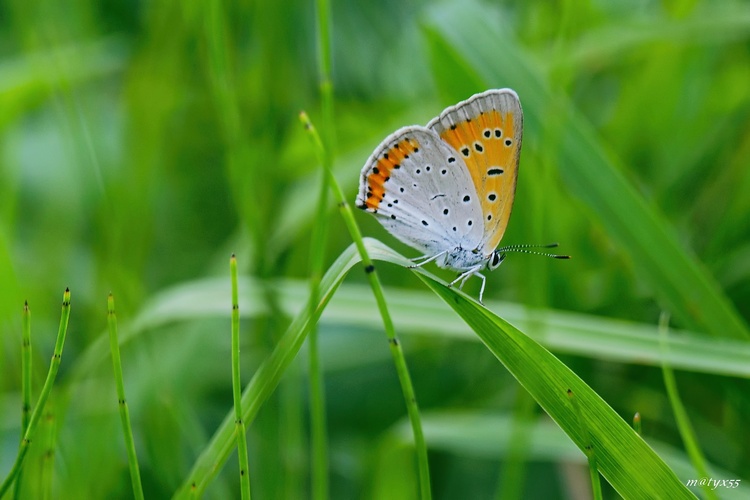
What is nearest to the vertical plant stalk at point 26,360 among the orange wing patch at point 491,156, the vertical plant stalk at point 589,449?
the vertical plant stalk at point 589,449

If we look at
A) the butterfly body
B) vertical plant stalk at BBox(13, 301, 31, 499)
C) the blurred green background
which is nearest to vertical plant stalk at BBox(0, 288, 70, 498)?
vertical plant stalk at BBox(13, 301, 31, 499)

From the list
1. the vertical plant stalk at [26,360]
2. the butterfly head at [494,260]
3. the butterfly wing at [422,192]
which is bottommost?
the vertical plant stalk at [26,360]

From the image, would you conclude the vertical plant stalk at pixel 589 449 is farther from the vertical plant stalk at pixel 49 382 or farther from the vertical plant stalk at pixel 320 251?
the vertical plant stalk at pixel 49 382

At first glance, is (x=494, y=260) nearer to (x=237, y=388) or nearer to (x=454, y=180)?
(x=454, y=180)

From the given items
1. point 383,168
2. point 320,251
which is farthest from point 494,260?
point 320,251

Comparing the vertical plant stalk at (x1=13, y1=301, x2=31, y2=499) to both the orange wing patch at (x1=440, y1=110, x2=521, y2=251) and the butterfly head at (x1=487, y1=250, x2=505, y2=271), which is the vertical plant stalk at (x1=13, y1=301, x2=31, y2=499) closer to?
the orange wing patch at (x1=440, y1=110, x2=521, y2=251)

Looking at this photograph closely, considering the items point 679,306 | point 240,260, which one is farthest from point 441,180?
point 240,260

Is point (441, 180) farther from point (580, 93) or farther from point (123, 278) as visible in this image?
point (580, 93)
